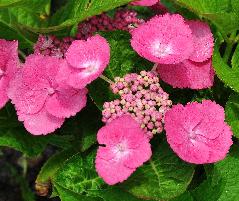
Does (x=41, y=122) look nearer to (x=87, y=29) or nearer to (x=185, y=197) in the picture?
(x=87, y=29)

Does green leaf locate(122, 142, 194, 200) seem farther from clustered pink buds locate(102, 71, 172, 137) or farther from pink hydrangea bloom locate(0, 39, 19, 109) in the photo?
pink hydrangea bloom locate(0, 39, 19, 109)

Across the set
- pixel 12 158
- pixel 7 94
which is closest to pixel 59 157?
pixel 7 94

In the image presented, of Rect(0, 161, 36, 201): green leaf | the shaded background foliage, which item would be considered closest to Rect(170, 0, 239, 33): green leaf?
the shaded background foliage

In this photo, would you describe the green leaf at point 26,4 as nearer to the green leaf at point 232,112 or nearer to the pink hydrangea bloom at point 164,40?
the pink hydrangea bloom at point 164,40

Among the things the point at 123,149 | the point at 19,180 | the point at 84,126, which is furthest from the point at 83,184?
the point at 19,180

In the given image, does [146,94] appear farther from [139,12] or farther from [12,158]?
[12,158]
